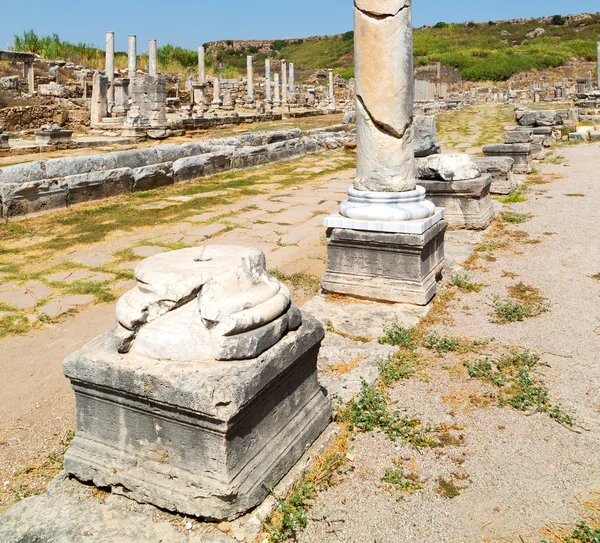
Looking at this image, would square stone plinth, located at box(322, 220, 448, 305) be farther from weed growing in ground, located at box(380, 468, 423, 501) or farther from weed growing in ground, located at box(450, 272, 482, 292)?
weed growing in ground, located at box(380, 468, 423, 501)

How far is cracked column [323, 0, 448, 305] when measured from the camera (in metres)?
4.22

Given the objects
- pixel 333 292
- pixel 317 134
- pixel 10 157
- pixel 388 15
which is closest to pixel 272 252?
pixel 333 292

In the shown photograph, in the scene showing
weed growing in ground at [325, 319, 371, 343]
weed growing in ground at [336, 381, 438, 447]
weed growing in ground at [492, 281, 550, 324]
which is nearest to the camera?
weed growing in ground at [336, 381, 438, 447]

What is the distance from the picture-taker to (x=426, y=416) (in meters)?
2.79

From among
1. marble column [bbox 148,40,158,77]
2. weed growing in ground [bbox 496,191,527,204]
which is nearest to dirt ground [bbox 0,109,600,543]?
weed growing in ground [bbox 496,191,527,204]

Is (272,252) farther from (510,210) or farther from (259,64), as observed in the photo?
(259,64)

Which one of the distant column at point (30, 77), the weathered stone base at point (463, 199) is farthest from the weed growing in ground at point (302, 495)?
the distant column at point (30, 77)

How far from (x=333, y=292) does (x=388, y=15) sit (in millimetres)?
2126

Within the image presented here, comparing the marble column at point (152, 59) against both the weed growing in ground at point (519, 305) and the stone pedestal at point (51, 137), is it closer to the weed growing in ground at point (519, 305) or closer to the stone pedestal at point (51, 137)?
the stone pedestal at point (51, 137)

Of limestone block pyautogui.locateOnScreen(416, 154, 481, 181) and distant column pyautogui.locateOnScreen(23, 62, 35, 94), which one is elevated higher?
distant column pyautogui.locateOnScreen(23, 62, 35, 94)

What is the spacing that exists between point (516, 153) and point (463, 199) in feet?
15.7

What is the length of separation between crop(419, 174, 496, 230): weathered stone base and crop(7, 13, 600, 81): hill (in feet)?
104

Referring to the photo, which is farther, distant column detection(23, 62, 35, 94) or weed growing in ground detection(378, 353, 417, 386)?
distant column detection(23, 62, 35, 94)

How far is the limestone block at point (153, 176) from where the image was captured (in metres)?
9.20
